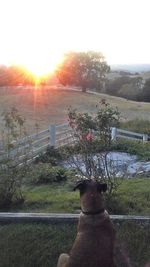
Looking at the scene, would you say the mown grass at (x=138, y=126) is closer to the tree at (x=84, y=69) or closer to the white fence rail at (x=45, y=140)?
the white fence rail at (x=45, y=140)

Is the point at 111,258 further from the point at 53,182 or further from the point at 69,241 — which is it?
the point at 53,182

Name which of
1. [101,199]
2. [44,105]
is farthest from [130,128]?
[44,105]

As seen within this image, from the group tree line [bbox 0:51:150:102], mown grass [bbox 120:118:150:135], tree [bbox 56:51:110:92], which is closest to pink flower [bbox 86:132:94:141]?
mown grass [bbox 120:118:150:135]

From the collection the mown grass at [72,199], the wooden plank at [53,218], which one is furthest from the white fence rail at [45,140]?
the wooden plank at [53,218]

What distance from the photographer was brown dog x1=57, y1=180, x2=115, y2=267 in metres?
4.01

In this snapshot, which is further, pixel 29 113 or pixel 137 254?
pixel 29 113

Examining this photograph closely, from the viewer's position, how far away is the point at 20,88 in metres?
59.6

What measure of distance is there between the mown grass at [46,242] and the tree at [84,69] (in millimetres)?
57577

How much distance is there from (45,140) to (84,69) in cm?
5032

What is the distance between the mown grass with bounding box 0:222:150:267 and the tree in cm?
5758

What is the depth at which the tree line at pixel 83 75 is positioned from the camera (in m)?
64.0

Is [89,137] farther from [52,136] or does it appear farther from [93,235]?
[52,136]

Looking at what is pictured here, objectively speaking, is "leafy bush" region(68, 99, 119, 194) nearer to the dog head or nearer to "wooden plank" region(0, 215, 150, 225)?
"wooden plank" region(0, 215, 150, 225)

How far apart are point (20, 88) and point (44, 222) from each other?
53783 mm
